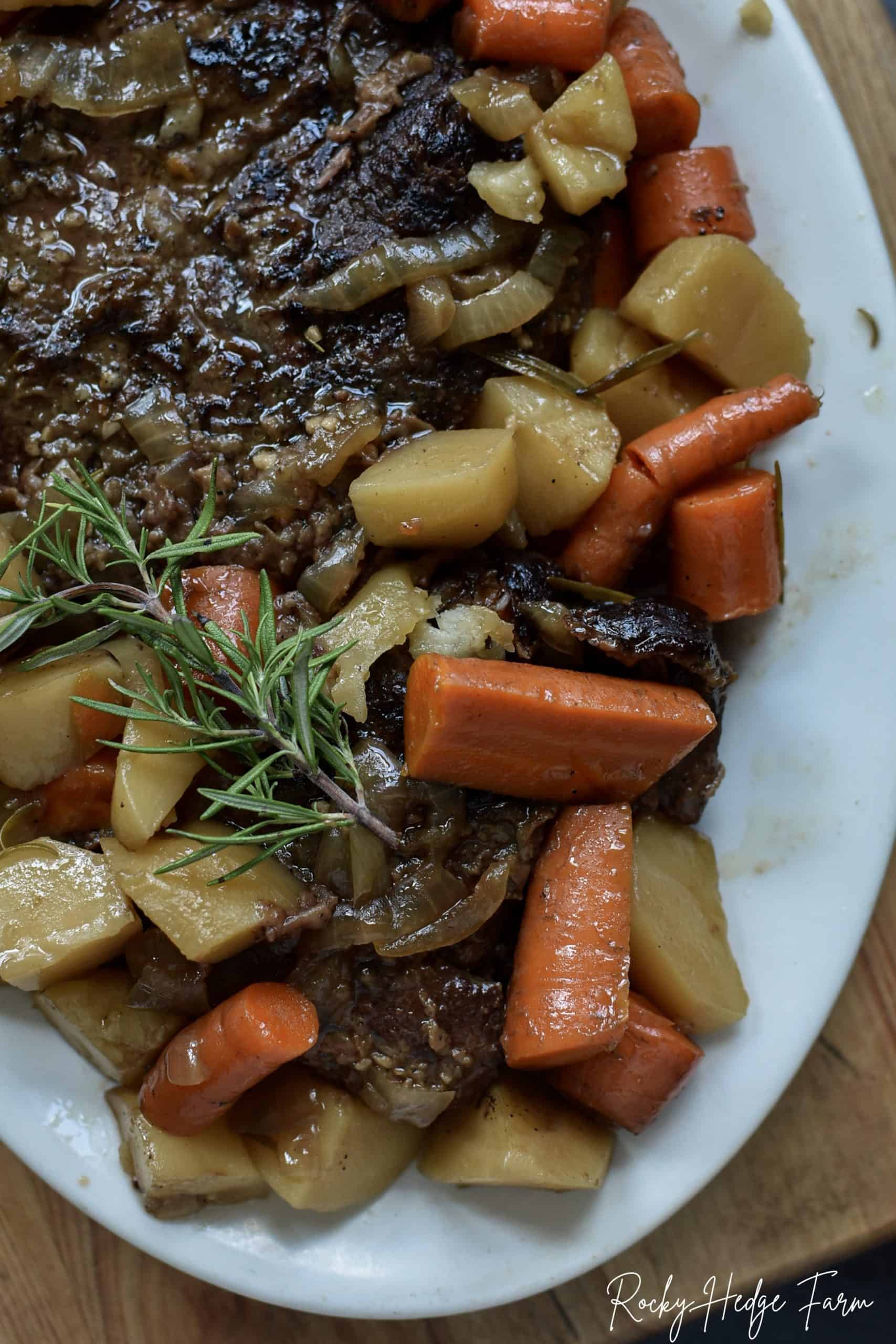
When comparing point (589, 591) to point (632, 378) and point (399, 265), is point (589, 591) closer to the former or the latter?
point (632, 378)

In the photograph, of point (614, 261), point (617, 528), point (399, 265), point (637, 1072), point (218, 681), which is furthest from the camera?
point (614, 261)

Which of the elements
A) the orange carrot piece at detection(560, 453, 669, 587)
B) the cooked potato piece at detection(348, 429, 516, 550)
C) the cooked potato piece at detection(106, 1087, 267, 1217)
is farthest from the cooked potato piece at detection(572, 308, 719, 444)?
the cooked potato piece at detection(106, 1087, 267, 1217)

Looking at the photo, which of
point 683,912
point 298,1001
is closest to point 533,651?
point 683,912

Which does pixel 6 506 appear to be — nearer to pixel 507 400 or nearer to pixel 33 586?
pixel 33 586

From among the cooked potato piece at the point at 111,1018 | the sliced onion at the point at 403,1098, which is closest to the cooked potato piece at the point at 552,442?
the sliced onion at the point at 403,1098

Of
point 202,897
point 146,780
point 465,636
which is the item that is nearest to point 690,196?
point 465,636

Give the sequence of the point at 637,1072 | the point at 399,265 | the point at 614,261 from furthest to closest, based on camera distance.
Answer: the point at 614,261
the point at 637,1072
the point at 399,265
